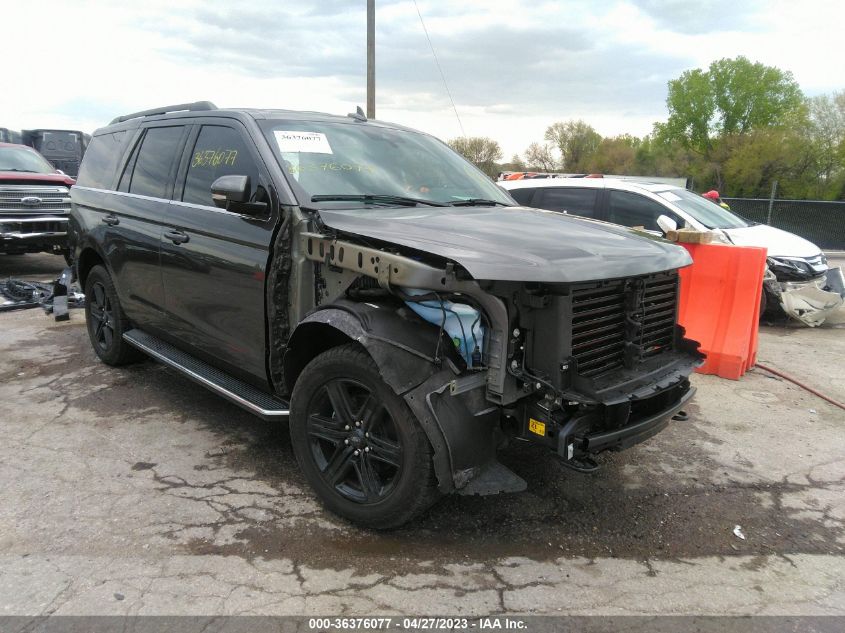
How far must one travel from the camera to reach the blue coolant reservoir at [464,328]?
9.05 ft

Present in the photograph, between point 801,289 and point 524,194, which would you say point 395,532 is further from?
point 801,289

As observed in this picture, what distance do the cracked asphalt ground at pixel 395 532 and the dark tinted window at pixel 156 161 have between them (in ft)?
5.39

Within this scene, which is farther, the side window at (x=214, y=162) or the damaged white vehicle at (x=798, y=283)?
the damaged white vehicle at (x=798, y=283)

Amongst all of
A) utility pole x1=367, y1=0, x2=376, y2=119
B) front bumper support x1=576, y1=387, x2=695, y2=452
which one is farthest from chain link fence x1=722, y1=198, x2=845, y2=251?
front bumper support x1=576, y1=387, x2=695, y2=452

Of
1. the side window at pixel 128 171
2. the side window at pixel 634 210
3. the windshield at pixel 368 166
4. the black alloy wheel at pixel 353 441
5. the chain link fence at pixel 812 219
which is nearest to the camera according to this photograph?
the black alloy wheel at pixel 353 441

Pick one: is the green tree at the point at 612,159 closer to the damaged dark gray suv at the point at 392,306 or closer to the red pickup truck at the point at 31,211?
the red pickup truck at the point at 31,211

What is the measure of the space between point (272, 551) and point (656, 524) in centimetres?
198

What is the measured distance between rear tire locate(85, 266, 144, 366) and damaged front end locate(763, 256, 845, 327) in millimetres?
7341

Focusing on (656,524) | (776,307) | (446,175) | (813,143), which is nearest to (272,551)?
(656,524)

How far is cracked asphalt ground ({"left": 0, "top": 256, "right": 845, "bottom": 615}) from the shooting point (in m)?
2.70

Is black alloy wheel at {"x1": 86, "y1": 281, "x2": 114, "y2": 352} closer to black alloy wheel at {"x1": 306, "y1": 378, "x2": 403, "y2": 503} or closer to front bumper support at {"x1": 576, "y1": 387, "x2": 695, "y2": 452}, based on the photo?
black alloy wheel at {"x1": 306, "y1": 378, "x2": 403, "y2": 503}

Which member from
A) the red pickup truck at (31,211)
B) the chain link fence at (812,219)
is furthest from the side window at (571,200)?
the chain link fence at (812,219)

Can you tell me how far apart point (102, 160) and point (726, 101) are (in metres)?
86.2

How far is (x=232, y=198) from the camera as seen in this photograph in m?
3.35
